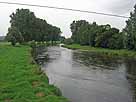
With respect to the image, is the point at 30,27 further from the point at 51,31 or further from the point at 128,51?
the point at 128,51

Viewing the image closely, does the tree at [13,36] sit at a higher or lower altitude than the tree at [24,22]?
lower

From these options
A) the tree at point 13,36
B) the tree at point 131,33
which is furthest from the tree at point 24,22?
the tree at point 131,33

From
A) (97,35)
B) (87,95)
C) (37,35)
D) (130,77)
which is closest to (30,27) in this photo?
(37,35)

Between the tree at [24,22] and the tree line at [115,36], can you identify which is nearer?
the tree line at [115,36]

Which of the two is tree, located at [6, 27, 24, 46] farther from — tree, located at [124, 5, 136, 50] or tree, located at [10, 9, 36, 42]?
tree, located at [124, 5, 136, 50]

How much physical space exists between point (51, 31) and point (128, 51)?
9262 centimetres

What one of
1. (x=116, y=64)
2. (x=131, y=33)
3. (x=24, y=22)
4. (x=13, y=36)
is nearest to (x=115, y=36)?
(x=131, y=33)

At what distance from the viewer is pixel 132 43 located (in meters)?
63.9

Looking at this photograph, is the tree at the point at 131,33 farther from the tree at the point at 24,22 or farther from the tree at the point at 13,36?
the tree at the point at 24,22

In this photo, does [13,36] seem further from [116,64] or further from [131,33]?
[116,64]

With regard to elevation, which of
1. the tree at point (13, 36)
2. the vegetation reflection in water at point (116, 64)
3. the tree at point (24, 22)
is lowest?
the vegetation reflection in water at point (116, 64)

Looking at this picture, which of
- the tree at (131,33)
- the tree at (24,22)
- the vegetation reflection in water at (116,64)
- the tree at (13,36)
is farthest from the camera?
the tree at (24,22)

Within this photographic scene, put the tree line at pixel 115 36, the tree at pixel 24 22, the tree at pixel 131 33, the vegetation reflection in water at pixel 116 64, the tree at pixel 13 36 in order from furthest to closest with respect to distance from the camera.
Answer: the tree at pixel 24 22
the tree at pixel 13 36
the tree line at pixel 115 36
the tree at pixel 131 33
the vegetation reflection in water at pixel 116 64

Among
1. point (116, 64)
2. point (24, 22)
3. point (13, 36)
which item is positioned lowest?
point (116, 64)
